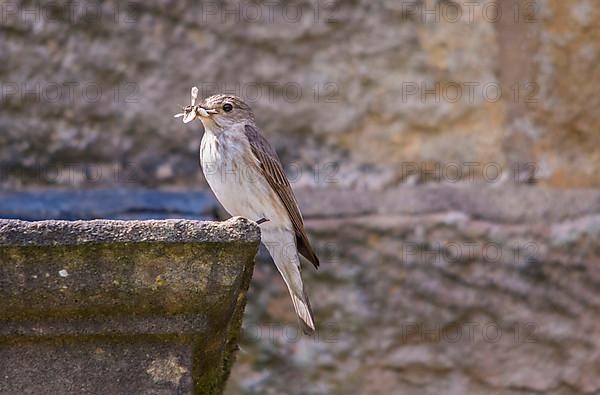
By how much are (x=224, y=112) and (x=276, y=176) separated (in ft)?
0.96

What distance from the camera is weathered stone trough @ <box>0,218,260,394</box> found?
244 centimetres

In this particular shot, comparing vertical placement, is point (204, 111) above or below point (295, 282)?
above

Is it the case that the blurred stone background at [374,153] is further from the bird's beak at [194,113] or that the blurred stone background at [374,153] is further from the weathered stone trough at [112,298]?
the weathered stone trough at [112,298]

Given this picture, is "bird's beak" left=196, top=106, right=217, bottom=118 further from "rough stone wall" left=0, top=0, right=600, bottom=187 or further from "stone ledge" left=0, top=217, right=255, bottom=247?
"stone ledge" left=0, top=217, right=255, bottom=247

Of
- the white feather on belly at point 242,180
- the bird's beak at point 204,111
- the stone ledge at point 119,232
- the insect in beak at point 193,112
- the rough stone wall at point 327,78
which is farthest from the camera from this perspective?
the rough stone wall at point 327,78

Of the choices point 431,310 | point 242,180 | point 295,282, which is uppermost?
point 242,180

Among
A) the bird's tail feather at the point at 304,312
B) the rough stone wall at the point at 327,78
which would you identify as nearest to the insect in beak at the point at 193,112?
the rough stone wall at the point at 327,78

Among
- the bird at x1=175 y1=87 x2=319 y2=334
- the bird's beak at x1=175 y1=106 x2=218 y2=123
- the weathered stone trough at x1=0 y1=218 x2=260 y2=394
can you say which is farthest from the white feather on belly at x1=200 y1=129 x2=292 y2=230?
the weathered stone trough at x1=0 y1=218 x2=260 y2=394

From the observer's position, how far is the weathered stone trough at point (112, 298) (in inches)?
96.0

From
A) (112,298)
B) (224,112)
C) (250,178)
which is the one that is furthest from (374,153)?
(112,298)

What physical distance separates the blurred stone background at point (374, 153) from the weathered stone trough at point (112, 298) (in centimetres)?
188

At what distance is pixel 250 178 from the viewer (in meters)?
4.62

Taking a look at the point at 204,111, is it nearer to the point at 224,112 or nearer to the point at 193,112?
the point at 224,112

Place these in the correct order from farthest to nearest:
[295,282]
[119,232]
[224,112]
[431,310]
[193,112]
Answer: [224,112] → [431,310] → [295,282] → [193,112] → [119,232]
